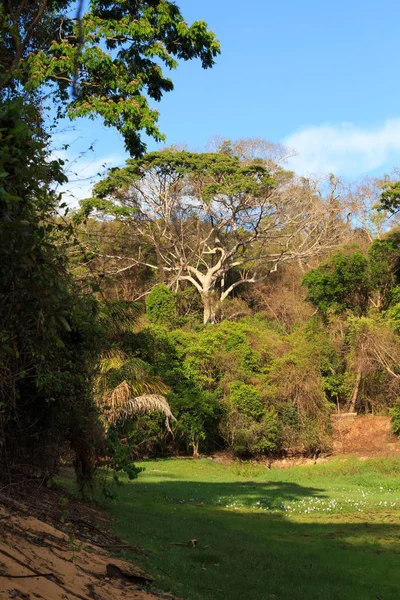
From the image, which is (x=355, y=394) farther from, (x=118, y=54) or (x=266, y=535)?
(x=118, y=54)

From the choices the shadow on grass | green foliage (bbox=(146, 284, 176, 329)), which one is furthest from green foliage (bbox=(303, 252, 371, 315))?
the shadow on grass

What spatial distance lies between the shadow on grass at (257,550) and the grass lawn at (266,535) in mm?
17

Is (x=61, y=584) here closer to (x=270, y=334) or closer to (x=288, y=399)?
(x=288, y=399)

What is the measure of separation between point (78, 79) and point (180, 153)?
85.6ft

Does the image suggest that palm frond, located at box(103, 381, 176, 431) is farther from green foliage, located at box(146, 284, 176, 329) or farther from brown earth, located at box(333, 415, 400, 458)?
green foliage, located at box(146, 284, 176, 329)

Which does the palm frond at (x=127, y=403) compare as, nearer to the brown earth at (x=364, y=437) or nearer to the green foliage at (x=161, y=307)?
the brown earth at (x=364, y=437)

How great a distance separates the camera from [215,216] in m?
39.8

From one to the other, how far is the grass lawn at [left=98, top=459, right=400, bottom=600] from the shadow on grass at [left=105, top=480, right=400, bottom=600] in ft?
0.06

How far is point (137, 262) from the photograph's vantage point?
39.1 meters

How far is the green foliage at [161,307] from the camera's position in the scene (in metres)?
36.8

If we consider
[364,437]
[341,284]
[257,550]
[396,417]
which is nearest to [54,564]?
[257,550]

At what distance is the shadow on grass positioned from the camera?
9.01m

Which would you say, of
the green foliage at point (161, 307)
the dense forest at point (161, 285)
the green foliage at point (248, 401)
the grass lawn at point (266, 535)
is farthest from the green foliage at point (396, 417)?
the green foliage at point (161, 307)

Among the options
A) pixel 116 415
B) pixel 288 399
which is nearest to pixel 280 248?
pixel 288 399
